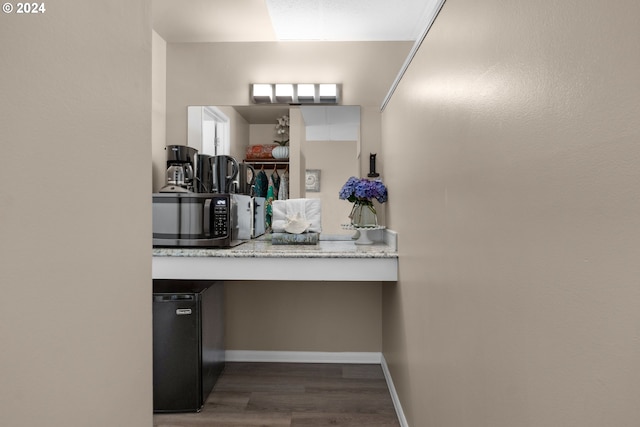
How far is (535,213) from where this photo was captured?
664 mm

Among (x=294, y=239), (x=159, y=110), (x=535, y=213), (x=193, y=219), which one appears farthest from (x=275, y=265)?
(x=535, y=213)

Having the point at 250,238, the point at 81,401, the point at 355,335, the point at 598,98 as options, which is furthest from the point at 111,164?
the point at 355,335

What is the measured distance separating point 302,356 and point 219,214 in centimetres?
130

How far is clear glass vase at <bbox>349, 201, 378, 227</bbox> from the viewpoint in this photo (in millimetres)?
2611

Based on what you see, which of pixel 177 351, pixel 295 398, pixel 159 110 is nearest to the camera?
pixel 177 351

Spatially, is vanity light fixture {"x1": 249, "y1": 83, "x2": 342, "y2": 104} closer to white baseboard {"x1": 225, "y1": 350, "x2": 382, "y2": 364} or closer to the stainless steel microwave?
the stainless steel microwave

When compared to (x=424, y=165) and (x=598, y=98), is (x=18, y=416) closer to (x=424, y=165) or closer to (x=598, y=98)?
(x=598, y=98)

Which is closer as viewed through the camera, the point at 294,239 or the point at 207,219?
the point at 207,219

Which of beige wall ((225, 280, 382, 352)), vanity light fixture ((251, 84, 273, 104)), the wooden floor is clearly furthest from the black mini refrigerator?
vanity light fixture ((251, 84, 273, 104))

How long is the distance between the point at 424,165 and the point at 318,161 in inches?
57.0

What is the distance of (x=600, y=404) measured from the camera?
1.64 feet

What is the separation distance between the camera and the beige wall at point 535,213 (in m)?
0.47

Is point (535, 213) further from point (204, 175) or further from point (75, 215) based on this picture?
point (204, 175)

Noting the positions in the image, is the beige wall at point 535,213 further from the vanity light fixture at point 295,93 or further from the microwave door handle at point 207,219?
the vanity light fixture at point 295,93
